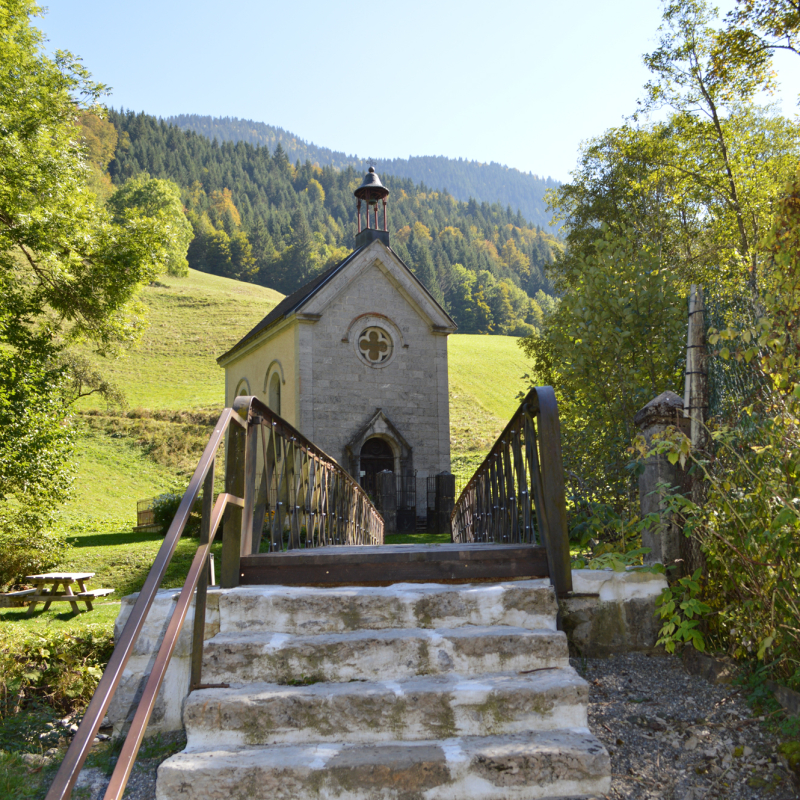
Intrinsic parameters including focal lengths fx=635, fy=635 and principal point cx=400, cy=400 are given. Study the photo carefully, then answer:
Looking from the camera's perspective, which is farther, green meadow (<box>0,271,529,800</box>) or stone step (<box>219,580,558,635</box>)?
green meadow (<box>0,271,529,800</box>)

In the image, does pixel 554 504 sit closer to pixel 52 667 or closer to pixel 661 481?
pixel 661 481

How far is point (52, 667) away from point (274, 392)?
17.3 m

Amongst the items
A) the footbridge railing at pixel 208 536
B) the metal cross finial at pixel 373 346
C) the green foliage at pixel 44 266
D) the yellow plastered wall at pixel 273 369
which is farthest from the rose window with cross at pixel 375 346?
the footbridge railing at pixel 208 536

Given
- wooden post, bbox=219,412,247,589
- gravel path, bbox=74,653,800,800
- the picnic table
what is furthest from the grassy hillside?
gravel path, bbox=74,653,800,800

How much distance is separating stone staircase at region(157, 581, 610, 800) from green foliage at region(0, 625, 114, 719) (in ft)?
5.70

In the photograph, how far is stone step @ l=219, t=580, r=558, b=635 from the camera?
3.42 m

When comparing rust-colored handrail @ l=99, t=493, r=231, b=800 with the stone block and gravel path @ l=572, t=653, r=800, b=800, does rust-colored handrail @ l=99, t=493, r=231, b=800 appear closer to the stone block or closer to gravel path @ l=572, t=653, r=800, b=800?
gravel path @ l=572, t=653, r=800, b=800

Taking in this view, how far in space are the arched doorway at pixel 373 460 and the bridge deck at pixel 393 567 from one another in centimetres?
1587

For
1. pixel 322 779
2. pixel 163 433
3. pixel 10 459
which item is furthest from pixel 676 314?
pixel 163 433

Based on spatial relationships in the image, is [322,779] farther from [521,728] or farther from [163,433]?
[163,433]

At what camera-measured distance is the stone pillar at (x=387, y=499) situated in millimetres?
18053

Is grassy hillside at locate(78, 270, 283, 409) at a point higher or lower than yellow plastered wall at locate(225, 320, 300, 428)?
higher

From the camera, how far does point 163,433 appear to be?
38406 mm

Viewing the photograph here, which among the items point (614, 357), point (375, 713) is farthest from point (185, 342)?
point (375, 713)
